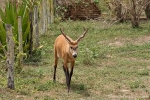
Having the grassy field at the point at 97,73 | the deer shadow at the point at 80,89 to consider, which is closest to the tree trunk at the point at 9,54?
the grassy field at the point at 97,73

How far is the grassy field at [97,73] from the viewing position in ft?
25.9

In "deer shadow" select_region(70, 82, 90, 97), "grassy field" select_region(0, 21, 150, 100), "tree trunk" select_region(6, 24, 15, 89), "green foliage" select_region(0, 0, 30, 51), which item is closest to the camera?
"tree trunk" select_region(6, 24, 15, 89)

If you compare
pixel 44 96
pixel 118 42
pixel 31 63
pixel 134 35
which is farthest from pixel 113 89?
pixel 134 35

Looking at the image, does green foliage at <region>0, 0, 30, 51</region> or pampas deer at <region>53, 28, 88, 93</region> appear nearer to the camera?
pampas deer at <region>53, 28, 88, 93</region>

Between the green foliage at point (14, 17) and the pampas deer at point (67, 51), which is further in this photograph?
the green foliage at point (14, 17)

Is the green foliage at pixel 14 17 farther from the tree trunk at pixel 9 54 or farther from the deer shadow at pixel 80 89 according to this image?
the tree trunk at pixel 9 54

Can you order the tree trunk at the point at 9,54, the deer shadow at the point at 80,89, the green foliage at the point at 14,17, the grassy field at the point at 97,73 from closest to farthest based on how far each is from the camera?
the tree trunk at the point at 9,54
the grassy field at the point at 97,73
the deer shadow at the point at 80,89
the green foliage at the point at 14,17

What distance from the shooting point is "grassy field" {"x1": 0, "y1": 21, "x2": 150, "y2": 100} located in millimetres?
7906

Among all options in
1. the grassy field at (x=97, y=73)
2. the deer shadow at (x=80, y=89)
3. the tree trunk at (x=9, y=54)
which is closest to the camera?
the tree trunk at (x=9, y=54)

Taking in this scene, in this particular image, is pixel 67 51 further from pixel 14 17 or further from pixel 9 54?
pixel 14 17

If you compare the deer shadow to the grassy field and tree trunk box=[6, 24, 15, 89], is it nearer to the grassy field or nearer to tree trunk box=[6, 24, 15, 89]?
the grassy field

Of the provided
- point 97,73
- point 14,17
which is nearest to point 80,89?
point 97,73

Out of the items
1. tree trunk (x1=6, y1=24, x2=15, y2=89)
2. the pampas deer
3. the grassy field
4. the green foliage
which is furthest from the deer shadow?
the green foliage

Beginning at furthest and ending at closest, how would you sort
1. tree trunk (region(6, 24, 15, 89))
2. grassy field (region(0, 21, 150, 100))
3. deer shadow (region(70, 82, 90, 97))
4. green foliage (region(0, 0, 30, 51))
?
1. green foliage (region(0, 0, 30, 51))
2. deer shadow (region(70, 82, 90, 97))
3. grassy field (region(0, 21, 150, 100))
4. tree trunk (region(6, 24, 15, 89))
